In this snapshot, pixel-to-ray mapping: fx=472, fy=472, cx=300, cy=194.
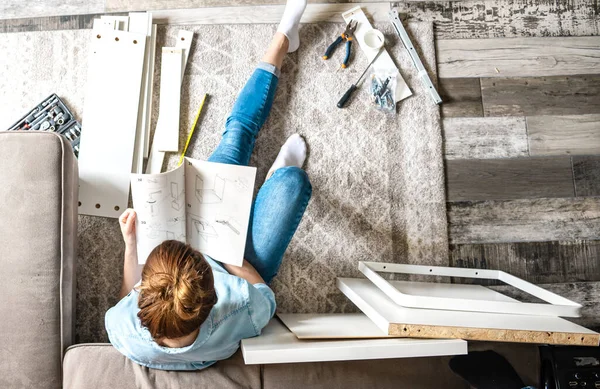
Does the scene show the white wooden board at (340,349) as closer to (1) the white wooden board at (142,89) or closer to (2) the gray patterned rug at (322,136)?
(2) the gray patterned rug at (322,136)

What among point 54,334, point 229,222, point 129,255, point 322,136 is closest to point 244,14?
point 322,136

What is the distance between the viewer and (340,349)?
1.13m

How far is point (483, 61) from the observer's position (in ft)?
6.15

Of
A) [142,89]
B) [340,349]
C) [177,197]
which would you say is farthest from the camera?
[142,89]

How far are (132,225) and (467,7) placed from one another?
1.52m

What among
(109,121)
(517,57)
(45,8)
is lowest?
(109,121)

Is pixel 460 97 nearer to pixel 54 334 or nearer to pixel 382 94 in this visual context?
pixel 382 94

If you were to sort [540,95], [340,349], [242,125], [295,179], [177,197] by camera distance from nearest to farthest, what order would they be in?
[340,349], [177,197], [295,179], [242,125], [540,95]

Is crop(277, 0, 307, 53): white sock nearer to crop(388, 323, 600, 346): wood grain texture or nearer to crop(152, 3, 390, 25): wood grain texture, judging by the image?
crop(152, 3, 390, 25): wood grain texture

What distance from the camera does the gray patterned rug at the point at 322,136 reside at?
1.76m

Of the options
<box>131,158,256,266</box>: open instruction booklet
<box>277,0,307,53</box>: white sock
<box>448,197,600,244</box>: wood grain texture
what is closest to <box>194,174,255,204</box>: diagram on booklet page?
<box>131,158,256,266</box>: open instruction booklet

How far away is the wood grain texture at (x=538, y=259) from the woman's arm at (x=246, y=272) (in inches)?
30.7

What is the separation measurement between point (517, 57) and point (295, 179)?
1.08 meters

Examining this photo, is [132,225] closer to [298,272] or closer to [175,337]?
[175,337]
